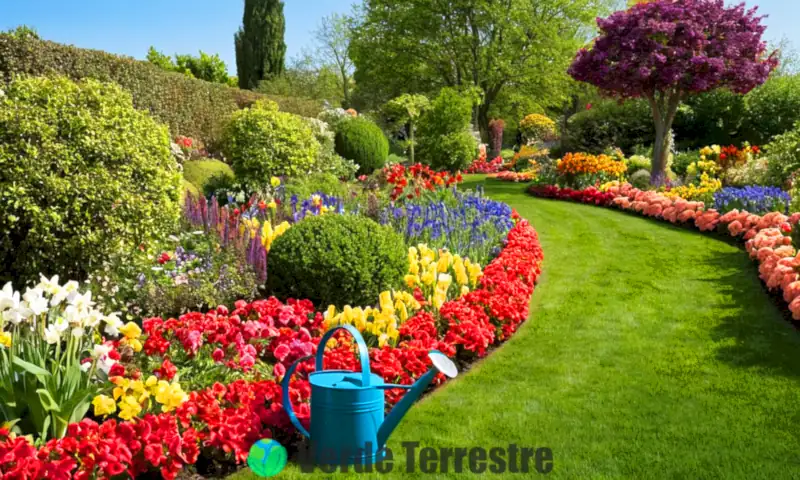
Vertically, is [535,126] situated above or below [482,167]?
above

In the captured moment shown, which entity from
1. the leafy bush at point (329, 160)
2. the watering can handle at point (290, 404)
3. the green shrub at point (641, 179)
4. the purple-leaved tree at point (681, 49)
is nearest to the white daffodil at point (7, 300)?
the watering can handle at point (290, 404)

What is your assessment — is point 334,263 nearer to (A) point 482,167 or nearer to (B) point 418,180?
(B) point 418,180

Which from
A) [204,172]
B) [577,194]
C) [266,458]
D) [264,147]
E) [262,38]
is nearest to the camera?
[266,458]

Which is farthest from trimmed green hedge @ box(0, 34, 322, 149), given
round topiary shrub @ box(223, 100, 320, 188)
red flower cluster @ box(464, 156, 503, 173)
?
red flower cluster @ box(464, 156, 503, 173)

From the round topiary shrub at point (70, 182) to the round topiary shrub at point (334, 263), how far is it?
1080mm

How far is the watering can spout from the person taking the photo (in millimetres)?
3023

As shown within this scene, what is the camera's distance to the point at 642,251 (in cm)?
925

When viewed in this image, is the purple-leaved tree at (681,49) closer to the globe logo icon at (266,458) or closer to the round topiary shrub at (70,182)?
the round topiary shrub at (70,182)

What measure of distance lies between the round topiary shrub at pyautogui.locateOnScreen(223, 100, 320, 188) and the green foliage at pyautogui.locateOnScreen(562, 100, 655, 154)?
11.6 m

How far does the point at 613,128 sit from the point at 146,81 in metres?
14.2

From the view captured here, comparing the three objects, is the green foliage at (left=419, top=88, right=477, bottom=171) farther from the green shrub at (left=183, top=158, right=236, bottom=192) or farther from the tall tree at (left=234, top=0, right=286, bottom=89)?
the tall tree at (left=234, top=0, right=286, bottom=89)

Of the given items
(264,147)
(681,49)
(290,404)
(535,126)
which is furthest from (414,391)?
(535,126)

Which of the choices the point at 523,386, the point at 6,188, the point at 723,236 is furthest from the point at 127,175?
the point at 723,236

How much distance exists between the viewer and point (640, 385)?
4.73m
